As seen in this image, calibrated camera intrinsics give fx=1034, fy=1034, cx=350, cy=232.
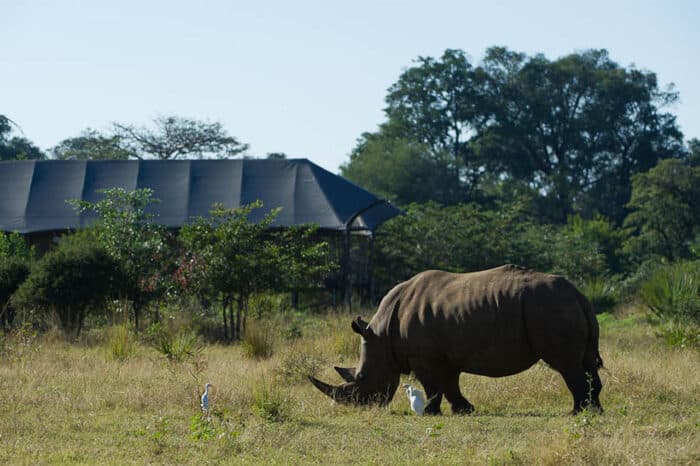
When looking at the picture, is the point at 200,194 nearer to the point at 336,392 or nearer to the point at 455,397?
the point at 336,392

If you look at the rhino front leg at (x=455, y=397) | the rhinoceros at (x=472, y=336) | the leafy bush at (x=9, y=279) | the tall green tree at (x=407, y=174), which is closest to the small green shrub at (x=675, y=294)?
the rhino front leg at (x=455, y=397)

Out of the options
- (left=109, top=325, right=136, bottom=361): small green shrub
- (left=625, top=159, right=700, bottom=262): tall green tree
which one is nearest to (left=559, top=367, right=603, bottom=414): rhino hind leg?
(left=109, top=325, right=136, bottom=361): small green shrub

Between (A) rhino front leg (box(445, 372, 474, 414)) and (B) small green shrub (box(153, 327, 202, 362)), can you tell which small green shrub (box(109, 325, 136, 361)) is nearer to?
(B) small green shrub (box(153, 327, 202, 362))

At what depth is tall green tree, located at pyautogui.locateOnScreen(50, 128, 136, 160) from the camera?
4572 centimetres

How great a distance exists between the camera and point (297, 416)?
10.4 metres

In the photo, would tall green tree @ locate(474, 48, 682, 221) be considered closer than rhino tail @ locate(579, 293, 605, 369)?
No

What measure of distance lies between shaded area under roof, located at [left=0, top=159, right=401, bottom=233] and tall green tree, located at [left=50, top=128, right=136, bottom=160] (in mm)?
16402

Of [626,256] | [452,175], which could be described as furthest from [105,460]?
[452,175]

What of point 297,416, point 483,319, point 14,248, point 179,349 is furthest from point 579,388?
point 14,248

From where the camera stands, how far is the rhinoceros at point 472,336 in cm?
1027

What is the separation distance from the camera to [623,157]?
52906 millimetres

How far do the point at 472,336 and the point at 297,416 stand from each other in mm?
1979

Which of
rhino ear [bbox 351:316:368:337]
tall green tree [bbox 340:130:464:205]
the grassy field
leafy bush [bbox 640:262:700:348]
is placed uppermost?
tall green tree [bbox 340:130:464:205]

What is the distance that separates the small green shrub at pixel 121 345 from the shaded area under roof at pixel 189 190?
34.4ft
